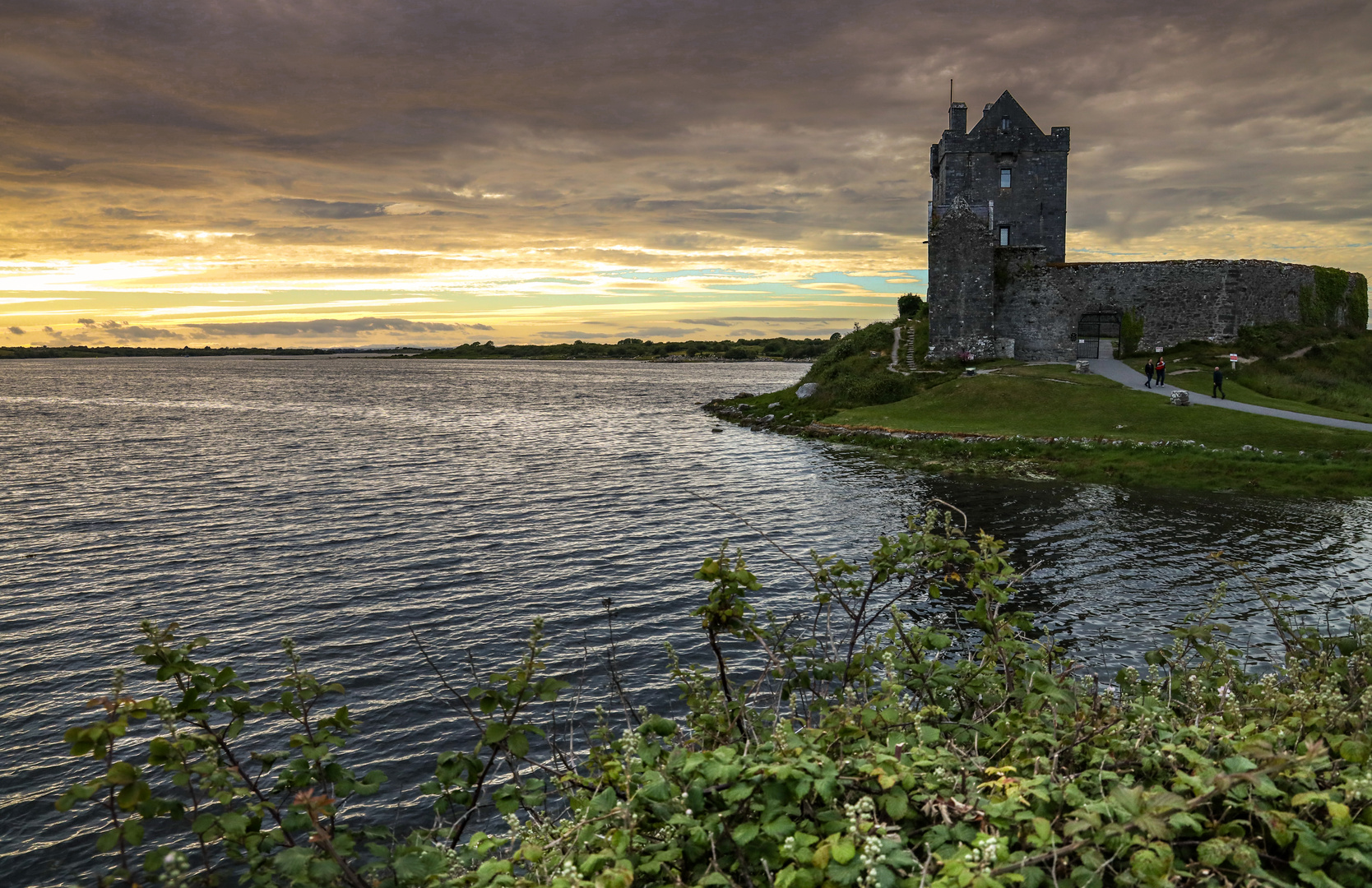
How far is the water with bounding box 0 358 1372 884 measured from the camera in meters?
15.4

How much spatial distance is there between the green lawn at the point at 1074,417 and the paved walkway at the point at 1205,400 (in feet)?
4.35

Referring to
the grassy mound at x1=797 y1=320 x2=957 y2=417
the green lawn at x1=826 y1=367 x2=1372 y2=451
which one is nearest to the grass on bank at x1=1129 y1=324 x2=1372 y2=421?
the green lawn at x1=826 y1=367 x2=1372 y2=451

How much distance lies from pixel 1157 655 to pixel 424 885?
7.70m

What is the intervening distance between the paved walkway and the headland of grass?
5.01 feet

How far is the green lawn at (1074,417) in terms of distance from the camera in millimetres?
36031

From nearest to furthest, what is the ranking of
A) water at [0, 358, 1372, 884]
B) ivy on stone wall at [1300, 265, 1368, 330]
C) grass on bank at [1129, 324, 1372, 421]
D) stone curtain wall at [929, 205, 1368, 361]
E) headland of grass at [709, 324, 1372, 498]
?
water at [0, 358, 1372, 884] < headland of grass at [709, 324, 1372, 498] < grass on bank at [1129, 324, 1372, 421] < stone curtain wall at [929, 205, 1368, 361] < ivy on stone wall at [1300, 265, 1368, 330]

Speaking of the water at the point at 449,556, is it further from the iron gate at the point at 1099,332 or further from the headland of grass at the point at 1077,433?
the iron gate at the point at 1099,332

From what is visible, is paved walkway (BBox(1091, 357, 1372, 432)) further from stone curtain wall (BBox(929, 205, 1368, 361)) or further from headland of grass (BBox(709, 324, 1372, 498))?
stone curtain wall (BBox(929, 205, 1368, 361))

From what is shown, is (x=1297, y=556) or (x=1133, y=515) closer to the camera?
(x=1297, y=556)

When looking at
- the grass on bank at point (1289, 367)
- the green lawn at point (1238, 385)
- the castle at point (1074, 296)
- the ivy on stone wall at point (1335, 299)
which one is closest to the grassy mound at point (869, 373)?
the castle at point (1074, 296)

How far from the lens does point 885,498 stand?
105 ft

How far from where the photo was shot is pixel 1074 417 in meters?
43.2

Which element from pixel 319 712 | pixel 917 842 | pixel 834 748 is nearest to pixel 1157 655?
pixel 834 748

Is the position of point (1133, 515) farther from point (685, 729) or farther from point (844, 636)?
point (685, 729)
